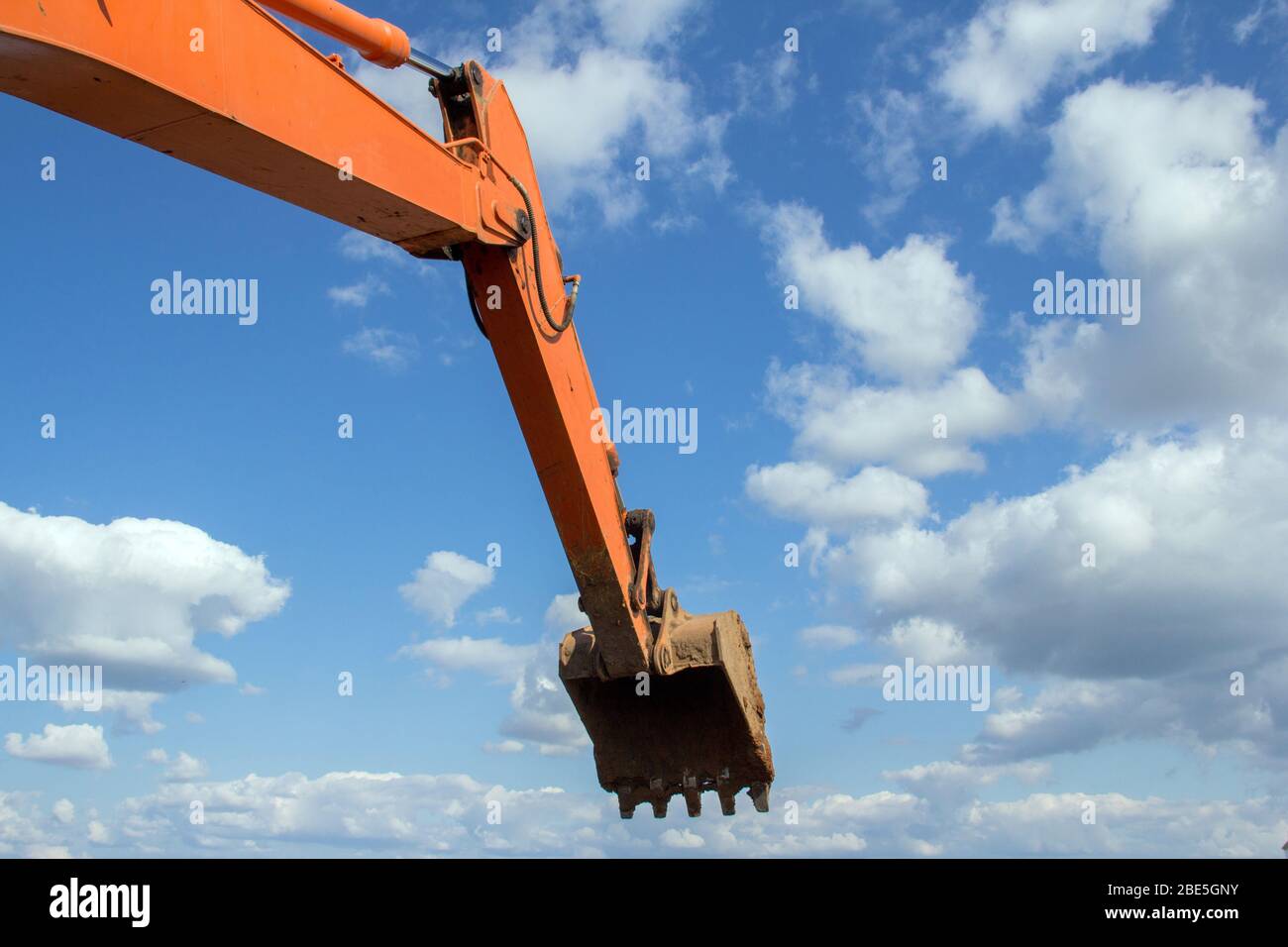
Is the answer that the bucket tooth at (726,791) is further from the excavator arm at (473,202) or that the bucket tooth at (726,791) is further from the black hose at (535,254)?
the black hose at (535,254)

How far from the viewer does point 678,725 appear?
8.81m

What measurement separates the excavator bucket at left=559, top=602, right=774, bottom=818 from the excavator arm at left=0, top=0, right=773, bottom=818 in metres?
0.01

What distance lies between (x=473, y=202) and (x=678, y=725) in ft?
14.2

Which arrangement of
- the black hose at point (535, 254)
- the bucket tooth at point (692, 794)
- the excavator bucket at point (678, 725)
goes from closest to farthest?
1. the black hose at point (535, 254)
2. the excavator bucket at point (678, 725)
3. the bucket tooth at point (692, 794)

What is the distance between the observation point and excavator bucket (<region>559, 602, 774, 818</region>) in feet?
27.9

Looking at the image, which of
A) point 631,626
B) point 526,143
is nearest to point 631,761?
point 631,626

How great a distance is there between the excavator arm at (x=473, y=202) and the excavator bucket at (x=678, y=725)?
0.01m

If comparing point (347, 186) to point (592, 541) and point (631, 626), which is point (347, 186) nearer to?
point (592, 541)

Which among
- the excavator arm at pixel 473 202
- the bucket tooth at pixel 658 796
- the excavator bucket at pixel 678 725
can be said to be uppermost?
the excavator arm at pixel 473 202

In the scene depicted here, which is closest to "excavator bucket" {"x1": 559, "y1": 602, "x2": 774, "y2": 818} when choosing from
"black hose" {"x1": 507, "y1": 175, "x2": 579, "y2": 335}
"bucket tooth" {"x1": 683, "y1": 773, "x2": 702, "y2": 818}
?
"bucket tooth" {"x1": 683, "y1": 773, "x2": 702, "y2": 818}

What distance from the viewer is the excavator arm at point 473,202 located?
429 cm

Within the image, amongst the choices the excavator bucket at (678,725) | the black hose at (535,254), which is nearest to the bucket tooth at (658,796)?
the excavator bucket at (678,725)

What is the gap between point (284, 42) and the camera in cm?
496
